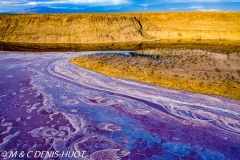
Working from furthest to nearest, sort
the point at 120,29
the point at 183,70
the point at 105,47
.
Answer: the point at 120,29 < the point at 105,47 < the point at 183,70

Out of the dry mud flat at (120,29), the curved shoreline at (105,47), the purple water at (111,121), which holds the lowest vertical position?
the purple water at (111,121)

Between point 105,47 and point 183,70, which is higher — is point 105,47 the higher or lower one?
the lower one

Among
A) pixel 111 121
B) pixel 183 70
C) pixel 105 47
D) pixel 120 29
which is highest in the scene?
pixel 120 29

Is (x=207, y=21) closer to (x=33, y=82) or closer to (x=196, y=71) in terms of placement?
(x=196, y=71)

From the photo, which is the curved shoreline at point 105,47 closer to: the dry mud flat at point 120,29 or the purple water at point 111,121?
the dry mud flat at point 120,29

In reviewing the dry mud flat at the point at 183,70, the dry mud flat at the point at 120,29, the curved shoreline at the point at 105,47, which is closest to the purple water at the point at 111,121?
the dry mud flat at the point at 183,70

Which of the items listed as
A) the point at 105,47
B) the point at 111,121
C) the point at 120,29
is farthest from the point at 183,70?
the point at 120,29

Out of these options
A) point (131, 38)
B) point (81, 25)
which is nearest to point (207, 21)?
point (131, 38)

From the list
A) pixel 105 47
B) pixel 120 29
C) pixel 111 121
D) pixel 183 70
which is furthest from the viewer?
pixel 120 29

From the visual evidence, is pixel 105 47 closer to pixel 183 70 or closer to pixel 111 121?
pixel 183 70
